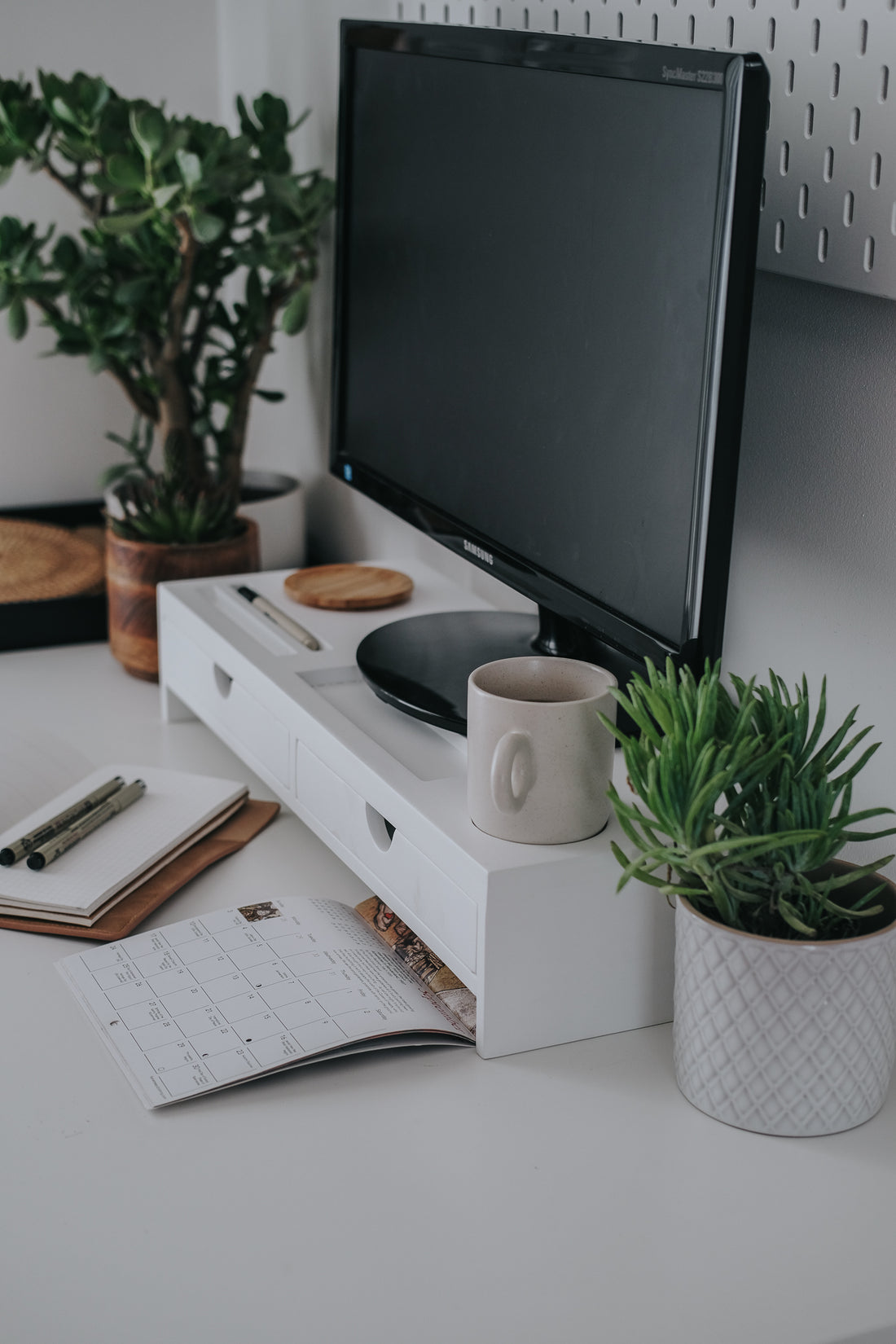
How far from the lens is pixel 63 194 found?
173cm

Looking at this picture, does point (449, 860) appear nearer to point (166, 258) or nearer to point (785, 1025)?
point (785, 1025)

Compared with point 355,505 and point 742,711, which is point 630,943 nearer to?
point 742,711

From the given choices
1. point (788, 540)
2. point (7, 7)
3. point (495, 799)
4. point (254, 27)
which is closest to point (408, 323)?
point (788, 540)

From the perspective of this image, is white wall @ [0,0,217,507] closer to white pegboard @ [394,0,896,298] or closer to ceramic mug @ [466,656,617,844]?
white pegboard @ [394,0,896,298]

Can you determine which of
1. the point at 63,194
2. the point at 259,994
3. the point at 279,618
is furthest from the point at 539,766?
the point at 63,194

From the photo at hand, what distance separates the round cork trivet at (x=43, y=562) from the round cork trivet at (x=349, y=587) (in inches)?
13.6

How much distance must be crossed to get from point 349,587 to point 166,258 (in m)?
0.47

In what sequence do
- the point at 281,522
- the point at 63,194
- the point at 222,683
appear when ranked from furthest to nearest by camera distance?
the point at 63,194 < the point at 281,522 < the point at 222,683

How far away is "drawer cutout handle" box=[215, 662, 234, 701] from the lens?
1.20 meters

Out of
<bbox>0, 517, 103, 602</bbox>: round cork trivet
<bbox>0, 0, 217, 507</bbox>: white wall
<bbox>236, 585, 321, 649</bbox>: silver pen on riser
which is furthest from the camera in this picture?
<bbox>0, 0, 217, 507</bbox>: white wall

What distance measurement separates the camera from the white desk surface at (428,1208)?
62cm

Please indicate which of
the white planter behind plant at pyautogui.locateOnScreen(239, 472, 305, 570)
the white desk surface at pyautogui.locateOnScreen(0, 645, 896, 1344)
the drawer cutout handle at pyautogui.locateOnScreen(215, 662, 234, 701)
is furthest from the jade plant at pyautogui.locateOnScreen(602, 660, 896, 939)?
the white planter behind plant at pyautogui.locateOnScreen(239, 472, 305, 570)

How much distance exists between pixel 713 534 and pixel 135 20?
51.2 inches

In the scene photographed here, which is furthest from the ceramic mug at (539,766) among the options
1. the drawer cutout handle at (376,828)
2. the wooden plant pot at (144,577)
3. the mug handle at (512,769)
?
the wooden plant pot at (144,577)
